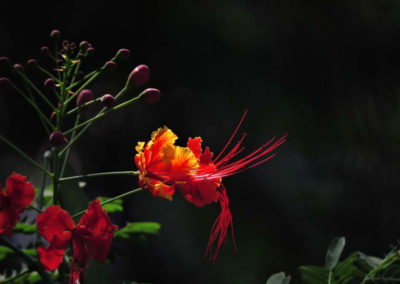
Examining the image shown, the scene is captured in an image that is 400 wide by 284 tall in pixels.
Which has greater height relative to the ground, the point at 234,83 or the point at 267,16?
the point at 267,16

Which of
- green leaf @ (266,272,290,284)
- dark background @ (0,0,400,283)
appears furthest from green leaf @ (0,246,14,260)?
dark background @ (0,0,400,283)

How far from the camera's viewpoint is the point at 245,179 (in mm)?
2363

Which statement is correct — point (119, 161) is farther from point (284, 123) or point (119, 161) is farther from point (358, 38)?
point (358, 38)

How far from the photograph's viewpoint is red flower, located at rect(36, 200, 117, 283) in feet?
2.22

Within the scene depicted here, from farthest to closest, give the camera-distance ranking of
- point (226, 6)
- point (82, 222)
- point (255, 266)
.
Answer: point (226, 6) < point (255, 266) < point (82, 222)

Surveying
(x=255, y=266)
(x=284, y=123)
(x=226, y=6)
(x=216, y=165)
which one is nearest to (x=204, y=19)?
(x=226, y=6)

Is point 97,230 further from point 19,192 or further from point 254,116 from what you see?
point 254,116

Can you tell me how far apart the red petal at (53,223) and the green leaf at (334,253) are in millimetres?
437

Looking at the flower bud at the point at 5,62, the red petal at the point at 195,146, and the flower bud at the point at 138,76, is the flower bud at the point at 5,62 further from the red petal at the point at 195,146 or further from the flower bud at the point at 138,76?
the red petal at the point at 195,146

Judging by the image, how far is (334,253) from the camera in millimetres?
922

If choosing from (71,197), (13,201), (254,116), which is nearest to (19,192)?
(13,201)

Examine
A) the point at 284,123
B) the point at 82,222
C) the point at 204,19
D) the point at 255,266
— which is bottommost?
the point at 255,266

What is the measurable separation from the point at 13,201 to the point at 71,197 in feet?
0.40

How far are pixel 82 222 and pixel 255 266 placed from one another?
5.17ft
